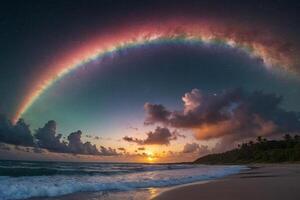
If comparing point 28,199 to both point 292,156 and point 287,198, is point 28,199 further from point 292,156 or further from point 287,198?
point 292,156

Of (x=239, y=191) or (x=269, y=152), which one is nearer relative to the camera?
(x=239, y=191)

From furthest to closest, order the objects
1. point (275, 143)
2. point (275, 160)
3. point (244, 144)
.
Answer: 1. point (244, 144)
2. point (275, 143)
3. point (275, 160)

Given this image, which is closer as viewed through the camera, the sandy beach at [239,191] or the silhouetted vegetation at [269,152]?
the sandy beach at [239,191]

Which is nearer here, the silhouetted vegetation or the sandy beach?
the sandy beach

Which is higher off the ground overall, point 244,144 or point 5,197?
point 244,144

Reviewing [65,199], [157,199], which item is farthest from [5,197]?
[157,199]

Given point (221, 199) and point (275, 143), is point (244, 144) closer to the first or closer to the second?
point (275, 143)

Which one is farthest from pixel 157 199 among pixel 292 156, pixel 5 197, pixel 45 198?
pixel 292 156

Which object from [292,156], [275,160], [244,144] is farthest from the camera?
[244,144]

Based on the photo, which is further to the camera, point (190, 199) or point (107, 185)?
point (107, 185)
